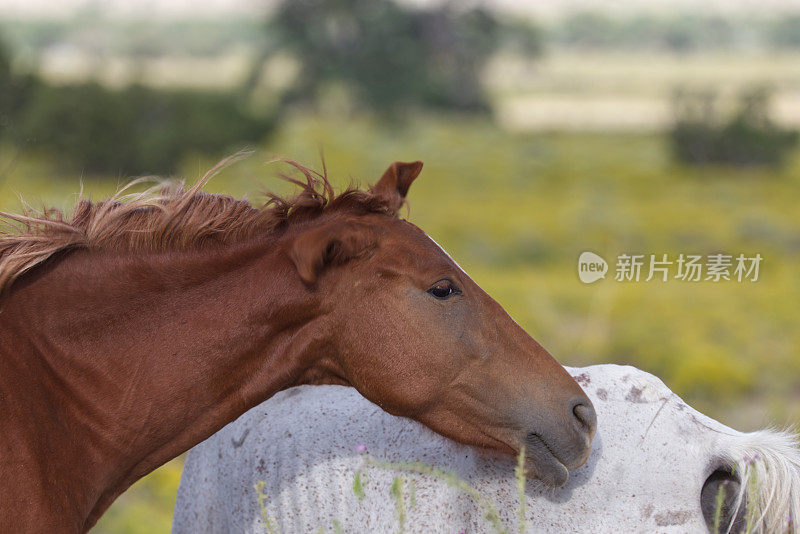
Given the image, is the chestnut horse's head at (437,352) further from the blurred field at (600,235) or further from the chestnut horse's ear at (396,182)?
the blurred field at (600,235)

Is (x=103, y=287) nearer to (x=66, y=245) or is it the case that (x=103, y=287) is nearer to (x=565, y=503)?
(x=66, y=245)

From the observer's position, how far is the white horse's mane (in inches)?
107

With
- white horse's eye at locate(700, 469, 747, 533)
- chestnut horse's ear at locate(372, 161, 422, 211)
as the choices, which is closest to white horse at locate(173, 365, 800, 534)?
white horse's eye at locate(700, 469, 747, 533)

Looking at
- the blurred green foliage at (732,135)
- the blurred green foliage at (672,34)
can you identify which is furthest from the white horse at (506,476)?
the blurred green foliage at (672,34)

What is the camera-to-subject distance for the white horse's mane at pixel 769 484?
271 centimetres

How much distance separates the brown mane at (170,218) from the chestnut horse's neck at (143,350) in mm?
50

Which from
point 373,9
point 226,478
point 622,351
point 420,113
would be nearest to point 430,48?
point 373,9

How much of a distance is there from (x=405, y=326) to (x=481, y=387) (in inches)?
12.3

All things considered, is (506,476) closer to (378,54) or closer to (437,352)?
(437,352)

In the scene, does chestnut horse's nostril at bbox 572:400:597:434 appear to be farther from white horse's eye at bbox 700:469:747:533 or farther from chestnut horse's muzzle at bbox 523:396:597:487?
white horse's eye at bbox 700:469:747:533

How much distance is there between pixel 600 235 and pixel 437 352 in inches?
541

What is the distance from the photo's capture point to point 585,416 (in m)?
2.77

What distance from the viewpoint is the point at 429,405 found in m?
2.84

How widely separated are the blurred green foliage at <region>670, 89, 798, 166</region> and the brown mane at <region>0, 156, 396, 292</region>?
78.5ft
